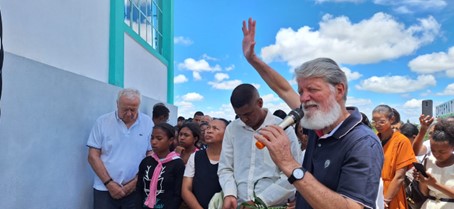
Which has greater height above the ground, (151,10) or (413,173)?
(151,10)

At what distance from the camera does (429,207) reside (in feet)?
11.1

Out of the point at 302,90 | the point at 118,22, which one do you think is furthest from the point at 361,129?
the point at 118,22

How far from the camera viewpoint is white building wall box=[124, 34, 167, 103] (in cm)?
663

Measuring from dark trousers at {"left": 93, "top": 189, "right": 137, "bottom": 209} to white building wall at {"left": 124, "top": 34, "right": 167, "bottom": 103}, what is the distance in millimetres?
2732

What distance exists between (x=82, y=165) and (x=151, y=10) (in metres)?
5.29

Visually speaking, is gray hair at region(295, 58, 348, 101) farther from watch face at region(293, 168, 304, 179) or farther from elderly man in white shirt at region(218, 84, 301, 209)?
elderly man in white shirt at region(218, 84, 301, 209)

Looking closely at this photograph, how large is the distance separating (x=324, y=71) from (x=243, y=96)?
98 cm

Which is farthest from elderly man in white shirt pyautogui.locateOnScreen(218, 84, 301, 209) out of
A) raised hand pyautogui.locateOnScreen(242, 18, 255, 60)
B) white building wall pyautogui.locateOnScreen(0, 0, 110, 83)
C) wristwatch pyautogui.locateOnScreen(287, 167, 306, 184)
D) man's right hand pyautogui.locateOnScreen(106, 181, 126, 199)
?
white building wall pyautogui.locateOnScreen(0, 0, 110, 83)

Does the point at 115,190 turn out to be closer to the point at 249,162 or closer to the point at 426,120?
the point at 249,162

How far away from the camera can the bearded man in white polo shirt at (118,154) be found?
3.93 m

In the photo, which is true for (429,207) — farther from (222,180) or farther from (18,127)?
(18,127)

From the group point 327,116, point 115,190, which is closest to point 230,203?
point 327,116

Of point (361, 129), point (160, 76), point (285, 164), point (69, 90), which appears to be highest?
point (160, 76)

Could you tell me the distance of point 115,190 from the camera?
3842 mm
